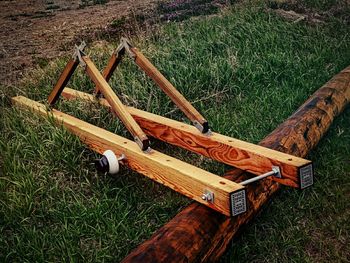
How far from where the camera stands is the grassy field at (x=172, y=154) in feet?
9.53

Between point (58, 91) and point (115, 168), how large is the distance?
5.07ft

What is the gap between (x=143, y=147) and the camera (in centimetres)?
305

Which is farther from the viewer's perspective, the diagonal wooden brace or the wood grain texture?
the wood grain texture

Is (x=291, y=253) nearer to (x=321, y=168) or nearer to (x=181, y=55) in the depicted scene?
(x=321, y=168)

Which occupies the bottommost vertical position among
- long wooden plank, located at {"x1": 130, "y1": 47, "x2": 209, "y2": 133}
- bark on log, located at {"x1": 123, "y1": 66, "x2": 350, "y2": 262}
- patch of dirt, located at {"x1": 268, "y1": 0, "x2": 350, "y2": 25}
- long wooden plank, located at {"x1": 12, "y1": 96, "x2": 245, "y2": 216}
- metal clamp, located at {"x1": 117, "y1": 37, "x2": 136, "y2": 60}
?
patch of dirt, located at {"x1": 268, "y1": 0, "x2": 350, "y2": 25}

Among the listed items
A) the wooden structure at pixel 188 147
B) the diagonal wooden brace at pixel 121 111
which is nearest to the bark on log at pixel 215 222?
the wooden structure at pixel 188 147

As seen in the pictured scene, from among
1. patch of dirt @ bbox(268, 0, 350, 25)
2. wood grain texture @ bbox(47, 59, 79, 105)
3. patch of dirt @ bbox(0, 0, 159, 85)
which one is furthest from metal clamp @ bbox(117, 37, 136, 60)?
patch of dirt @ bbox(268, 0, 350, 25)

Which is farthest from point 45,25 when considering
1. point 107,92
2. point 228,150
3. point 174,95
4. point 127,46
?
point 228,150

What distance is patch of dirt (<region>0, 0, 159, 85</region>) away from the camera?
6801 mm

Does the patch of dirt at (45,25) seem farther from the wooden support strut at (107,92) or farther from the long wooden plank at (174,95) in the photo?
the long wooden plank at (174,95)

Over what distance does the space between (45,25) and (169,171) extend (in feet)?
23.7

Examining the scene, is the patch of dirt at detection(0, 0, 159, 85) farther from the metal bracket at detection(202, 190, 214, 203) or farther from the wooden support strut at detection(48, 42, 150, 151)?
the metal bracket at detection(202, 190, 214, 203)

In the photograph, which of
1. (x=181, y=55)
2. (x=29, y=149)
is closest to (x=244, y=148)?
(x=29, y=149)

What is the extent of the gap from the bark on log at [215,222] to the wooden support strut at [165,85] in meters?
0.52
